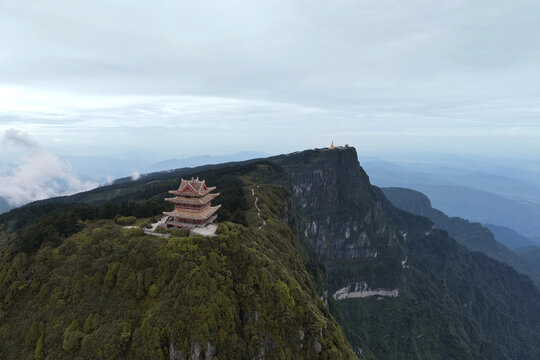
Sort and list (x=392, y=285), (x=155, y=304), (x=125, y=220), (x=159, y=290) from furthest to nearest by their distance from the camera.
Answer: (x=392, y=285) → (x=125, y=220) → (x=159, y=290) → (x=155, y=304)

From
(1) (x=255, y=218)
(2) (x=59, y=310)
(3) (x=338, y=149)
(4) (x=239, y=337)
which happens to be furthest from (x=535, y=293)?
(2) (x=59, y=310)

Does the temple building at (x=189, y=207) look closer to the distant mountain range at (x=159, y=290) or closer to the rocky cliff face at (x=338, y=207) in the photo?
the distant mountain range at (x=159, y=290)

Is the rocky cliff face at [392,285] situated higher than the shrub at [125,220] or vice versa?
the shrub at [125,220]

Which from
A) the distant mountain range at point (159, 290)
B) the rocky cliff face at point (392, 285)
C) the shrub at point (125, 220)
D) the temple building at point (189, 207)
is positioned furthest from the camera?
the rocky cliff face at point (392, 285)

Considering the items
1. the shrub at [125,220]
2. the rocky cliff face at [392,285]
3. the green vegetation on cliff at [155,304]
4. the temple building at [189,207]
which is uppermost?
the temple building at [189,207]

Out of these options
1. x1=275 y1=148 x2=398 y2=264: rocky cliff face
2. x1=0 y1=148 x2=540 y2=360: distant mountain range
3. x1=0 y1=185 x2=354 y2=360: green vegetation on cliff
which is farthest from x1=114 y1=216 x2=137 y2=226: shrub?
x1=275 y1=148 x2=398 y2=264: rocky cliff face

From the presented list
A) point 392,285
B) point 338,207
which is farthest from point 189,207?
point 392,285

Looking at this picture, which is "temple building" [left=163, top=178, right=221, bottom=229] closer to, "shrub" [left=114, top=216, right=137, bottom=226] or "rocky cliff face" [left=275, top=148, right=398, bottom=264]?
"shrub" [left=114, top=216, right=137, bottom=226]

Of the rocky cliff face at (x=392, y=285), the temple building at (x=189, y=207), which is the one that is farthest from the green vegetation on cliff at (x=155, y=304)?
the rocky cliff face at (x=392, y=285)

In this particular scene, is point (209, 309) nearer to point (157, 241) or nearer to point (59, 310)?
point (157, 241)

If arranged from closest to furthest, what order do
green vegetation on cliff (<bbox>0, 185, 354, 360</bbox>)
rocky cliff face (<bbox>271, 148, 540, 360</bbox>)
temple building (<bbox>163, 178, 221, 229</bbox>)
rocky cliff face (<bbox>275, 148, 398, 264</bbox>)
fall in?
green vegetation on cliff (<bbox>0, 185, 354, 360</bbox>), temple building (<bbox>163, 178, 221, 229</bbox>), rocky cliff face (<bbox>271, 148, 540, 360</bbox>), rocky cliff face (<bbox>275, 148, 398, 264</bbox>)

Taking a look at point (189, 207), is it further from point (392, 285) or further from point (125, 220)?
point (392, 285)
